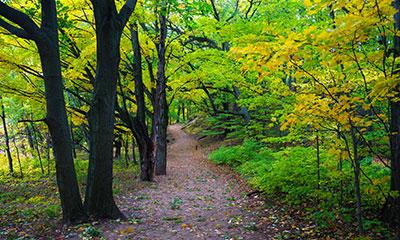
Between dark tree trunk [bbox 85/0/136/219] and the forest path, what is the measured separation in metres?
0.57

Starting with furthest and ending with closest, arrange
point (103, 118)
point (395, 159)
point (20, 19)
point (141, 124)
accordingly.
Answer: point (141, 124) → point (103, 118) → point (20, 19) → point (395, 159)

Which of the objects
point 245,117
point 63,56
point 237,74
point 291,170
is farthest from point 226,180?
point 63,56

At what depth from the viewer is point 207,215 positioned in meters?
6.45

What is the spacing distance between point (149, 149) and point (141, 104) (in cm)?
176

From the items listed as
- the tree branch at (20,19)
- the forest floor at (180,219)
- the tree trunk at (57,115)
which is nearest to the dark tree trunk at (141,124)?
the forest floor at (180,219)

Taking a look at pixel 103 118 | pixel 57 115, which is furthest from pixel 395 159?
pixel 57 115

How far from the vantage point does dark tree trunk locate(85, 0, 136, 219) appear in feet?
18.0

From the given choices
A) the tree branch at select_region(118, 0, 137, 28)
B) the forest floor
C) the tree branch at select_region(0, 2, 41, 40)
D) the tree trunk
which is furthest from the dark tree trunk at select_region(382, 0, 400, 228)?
the tree branch at select_region(0, 2, 41, 40)

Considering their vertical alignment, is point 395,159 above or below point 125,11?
below

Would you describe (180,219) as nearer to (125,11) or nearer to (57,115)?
(57,115)

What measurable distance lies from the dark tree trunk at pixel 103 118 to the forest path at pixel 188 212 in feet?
1.88

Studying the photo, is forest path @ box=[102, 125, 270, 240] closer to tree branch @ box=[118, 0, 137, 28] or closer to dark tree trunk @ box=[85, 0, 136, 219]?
dark tree trunk @ box=[85, 0, 136, 219]

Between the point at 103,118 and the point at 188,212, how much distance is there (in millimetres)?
3036

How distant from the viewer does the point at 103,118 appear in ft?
18.4
